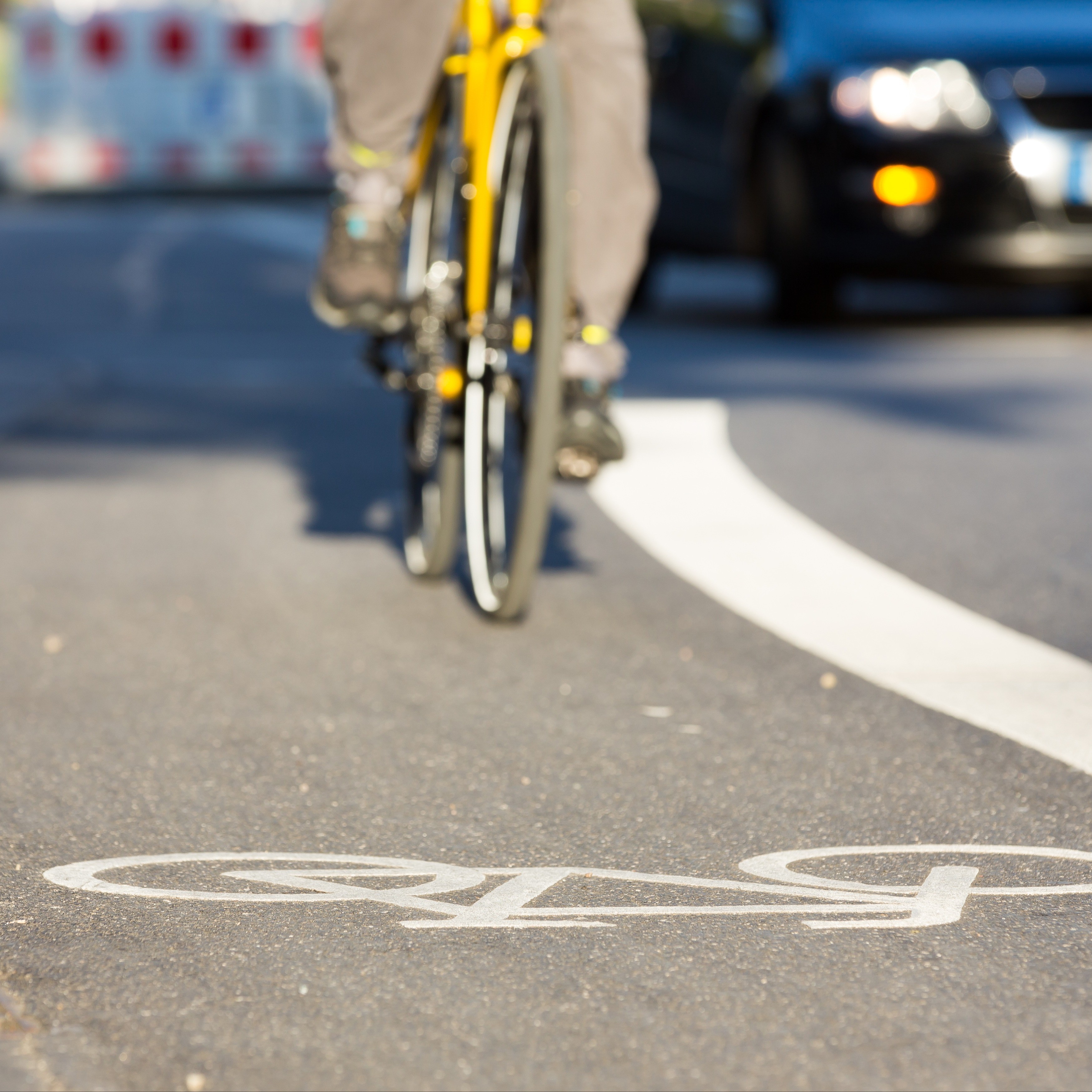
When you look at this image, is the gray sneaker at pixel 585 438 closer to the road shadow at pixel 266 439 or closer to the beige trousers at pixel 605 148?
the beige trousers at pixel 605 148

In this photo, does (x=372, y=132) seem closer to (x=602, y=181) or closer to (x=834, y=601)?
(x=602, y=181)

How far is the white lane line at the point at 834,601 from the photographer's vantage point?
13.7 ft

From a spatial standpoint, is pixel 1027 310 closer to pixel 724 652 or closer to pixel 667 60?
pixel 667 60

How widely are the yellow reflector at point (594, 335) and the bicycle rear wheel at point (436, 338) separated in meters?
0.33

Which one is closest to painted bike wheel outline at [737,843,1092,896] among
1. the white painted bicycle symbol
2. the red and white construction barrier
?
the white painted bicycle symbol

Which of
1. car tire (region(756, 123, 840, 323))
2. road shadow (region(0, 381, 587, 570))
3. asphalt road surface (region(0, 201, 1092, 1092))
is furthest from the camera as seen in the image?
car tire (region(756, 123, 840, 323))

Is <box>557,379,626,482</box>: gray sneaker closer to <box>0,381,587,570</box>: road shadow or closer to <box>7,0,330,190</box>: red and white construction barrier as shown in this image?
<box>0,381,587,570</box>: road shadow

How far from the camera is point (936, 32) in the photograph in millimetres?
10156

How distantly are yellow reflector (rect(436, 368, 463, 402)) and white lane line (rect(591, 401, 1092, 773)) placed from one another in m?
0.56

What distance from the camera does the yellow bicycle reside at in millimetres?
4539

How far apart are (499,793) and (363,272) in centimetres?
179

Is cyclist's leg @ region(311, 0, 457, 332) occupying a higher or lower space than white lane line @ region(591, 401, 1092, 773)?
higher

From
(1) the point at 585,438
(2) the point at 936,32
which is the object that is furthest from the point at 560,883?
(2) the point at 936,32

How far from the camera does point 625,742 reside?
391 centimetres
